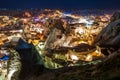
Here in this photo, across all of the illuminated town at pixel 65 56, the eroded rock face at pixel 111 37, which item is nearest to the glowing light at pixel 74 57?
the illuminated town at pixel 65 56

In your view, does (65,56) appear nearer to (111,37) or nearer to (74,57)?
(74,57)

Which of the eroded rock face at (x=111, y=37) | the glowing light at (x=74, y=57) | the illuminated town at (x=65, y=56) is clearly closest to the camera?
the illuminated town at (x=65, y=56)

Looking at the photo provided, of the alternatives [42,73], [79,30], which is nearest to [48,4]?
[79,30]

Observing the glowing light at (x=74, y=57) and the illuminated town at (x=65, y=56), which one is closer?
the illuminated town at (x=65, y=56)

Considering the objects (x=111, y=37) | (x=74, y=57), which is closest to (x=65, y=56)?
(x=74, y=57)

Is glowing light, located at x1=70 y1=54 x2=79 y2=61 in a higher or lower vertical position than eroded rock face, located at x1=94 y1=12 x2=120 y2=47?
lower

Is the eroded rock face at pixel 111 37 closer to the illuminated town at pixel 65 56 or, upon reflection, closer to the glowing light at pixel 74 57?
the illuminated town at pixel 65 56

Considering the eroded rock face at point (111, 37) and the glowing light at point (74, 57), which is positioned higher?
the eroded rock face at point (111, 37)

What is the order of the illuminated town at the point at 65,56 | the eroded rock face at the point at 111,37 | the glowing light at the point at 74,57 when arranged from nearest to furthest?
the illuminated town at the point at 65,56 → the eroded rock face at the point at 111,37 → the glowing light at the point at 74,57

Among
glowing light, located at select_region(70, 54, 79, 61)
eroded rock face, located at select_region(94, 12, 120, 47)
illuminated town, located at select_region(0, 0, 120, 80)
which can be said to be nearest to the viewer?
illuminated town, located at select_region(0, 0, 120, 80)

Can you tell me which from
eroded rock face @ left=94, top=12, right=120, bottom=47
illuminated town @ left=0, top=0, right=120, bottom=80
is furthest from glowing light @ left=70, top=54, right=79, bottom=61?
eroded rock face @ left=94, top=12, right=120, bottom=47

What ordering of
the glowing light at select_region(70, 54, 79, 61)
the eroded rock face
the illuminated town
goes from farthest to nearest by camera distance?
the glowing light at select_region(70, 54, 79, 61) < the eroded rock face < the illuminated town

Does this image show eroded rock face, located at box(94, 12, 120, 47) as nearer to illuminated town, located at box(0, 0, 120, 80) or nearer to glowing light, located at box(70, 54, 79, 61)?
illuminated town, located at box(0, 0, 120, 80)
